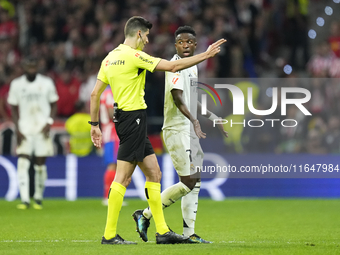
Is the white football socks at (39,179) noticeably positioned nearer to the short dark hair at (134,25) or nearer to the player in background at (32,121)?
the player in background at (32,121)

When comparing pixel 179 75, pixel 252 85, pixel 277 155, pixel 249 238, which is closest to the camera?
pixel 179 75

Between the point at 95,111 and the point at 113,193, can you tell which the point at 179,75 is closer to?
the point at 95,111

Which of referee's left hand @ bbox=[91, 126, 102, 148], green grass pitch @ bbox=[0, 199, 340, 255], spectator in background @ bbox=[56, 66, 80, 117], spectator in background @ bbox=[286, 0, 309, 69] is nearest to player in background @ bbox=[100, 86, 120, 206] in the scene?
green grass pitch @ bbox=[0, 199, 340, 255]

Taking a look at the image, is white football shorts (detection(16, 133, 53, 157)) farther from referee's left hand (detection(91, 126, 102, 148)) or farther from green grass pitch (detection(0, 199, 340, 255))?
referee's left hand (detection(91, 126, 102, 148))

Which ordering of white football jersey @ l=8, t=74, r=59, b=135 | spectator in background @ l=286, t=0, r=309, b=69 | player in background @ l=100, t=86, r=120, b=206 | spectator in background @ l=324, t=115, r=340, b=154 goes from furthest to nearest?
1. spectator in background @ l=286, t=0, r=309, b=69
2. spectator in background @ l=324, t=115, r=340, b=154
3. player in background @ l=100, t=86, r=120, b=206
4. white football jersey @ l=8, t=74, r=59, b=135

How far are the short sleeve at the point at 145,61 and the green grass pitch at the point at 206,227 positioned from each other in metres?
1.74

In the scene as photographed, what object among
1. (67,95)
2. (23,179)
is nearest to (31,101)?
(23,179)

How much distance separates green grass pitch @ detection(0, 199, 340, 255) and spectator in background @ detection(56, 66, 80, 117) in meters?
2.78

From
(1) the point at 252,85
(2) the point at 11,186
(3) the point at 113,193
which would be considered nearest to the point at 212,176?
(1) the point at 252,85

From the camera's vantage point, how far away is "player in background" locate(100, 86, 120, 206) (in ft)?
37.2

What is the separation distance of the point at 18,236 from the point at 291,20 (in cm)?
1071

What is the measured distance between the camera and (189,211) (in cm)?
676

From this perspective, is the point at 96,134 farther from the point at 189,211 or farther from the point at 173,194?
the point at 189,211

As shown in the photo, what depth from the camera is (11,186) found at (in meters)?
13.0
